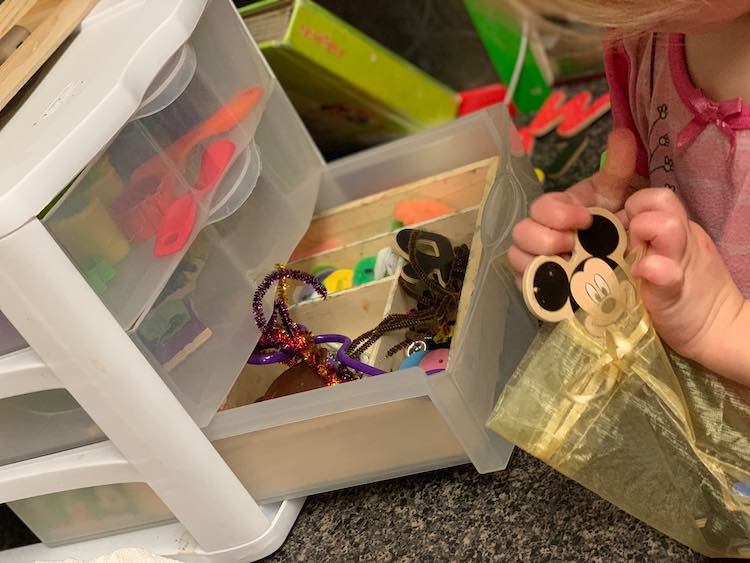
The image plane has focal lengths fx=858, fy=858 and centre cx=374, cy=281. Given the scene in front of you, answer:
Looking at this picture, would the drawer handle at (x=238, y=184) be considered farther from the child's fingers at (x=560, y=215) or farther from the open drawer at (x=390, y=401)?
the child's fingers at (x=560, y=215)

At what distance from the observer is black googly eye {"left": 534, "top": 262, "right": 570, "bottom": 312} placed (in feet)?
1.60

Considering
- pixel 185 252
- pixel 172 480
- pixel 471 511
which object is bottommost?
pixel 471 511

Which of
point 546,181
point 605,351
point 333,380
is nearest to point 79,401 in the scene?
point 333,380

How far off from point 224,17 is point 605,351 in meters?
0.40

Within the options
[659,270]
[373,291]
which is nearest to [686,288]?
[659,270]

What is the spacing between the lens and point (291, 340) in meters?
0.67

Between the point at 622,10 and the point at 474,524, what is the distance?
36 centimetres

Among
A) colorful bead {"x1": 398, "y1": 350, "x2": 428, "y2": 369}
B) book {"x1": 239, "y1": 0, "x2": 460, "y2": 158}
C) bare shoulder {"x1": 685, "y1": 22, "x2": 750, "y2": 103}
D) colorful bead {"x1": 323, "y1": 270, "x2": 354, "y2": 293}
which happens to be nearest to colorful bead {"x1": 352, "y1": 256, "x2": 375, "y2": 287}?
colorful bead {"x1": 323, "y1": 270, "x2": 354, "y2": 293}

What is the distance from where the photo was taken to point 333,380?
2.17 feet

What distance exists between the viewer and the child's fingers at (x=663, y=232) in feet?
1.44

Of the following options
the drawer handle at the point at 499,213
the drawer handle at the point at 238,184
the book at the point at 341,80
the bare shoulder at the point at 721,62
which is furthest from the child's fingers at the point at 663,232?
the book at the point at 341,80

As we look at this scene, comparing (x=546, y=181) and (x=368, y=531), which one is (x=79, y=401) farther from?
(x=546, y=181)

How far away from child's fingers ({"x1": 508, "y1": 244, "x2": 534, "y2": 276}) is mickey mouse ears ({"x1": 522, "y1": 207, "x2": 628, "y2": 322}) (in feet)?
0.06

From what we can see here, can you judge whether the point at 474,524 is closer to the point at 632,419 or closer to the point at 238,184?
the point at 632,419
